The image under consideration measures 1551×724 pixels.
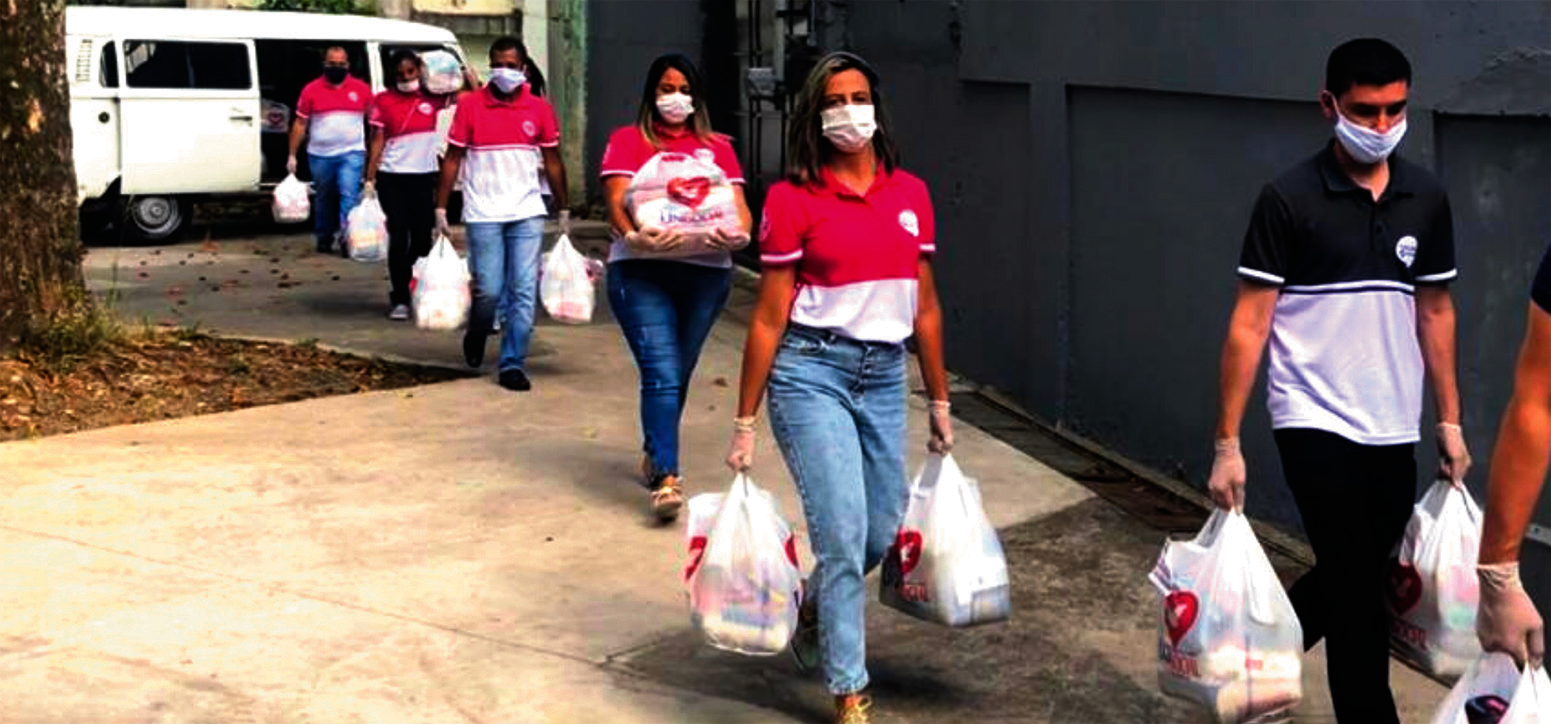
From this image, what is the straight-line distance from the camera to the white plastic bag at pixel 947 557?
4.82 m

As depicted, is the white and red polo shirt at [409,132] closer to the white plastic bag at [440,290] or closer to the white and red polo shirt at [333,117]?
the white plastic bag at [440,290]

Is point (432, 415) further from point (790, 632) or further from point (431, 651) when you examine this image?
point (790, 632)

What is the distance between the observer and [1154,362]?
7.94m

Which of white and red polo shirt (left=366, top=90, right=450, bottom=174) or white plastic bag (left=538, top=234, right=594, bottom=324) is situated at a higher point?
white and red polo shirt (left=366, top=90, right=450, bottom=174)

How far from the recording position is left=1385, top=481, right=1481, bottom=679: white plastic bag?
14.3 feet

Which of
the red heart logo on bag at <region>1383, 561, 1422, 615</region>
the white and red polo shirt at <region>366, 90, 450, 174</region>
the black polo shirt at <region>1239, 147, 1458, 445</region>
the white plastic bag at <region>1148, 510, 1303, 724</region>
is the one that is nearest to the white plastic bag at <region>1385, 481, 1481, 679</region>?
the red heart logo on bag at <region>1383, 561, 1422, 615</region>

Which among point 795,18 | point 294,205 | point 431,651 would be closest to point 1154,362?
point 431,651

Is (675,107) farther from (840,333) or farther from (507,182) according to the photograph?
(507,182)

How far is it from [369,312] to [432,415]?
Answer: 3.47 m

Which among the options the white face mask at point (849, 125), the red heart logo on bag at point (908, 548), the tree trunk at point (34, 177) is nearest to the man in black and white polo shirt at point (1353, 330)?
the red heart logo on bag at point (908, 548)

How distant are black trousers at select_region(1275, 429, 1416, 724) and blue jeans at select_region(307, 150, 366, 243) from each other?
34.4 ft

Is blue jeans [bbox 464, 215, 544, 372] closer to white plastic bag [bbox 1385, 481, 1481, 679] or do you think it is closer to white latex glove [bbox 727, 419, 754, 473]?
white latex glove [bbox 727, 419, 754, 473]

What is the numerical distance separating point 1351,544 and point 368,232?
Answer: 25.8 feet

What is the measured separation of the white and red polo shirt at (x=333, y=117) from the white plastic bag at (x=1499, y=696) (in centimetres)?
1201
